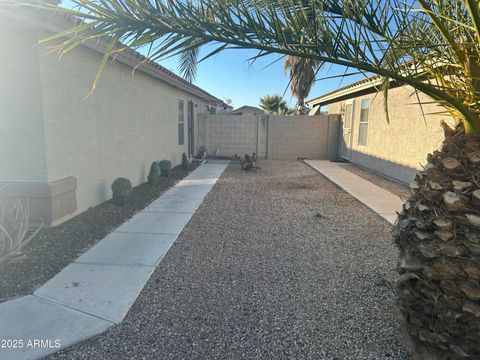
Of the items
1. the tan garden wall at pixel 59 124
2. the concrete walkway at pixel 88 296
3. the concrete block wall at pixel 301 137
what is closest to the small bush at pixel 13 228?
the tan garden wall at pixel 59 124

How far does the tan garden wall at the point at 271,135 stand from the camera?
1614cm

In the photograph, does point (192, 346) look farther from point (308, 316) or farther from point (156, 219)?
point (156, 219)

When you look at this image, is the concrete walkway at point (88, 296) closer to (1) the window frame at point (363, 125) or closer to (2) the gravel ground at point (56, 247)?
(2) the gravel ground at point (56, 247)

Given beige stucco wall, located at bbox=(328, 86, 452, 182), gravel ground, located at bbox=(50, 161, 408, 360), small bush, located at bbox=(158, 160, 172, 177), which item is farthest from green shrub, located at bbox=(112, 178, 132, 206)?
beige stucco wall, located at bbox=(328, 86, 452, 182)

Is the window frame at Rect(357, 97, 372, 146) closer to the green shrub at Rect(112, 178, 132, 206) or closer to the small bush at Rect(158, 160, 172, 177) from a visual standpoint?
the small bush at Rect(158, 160, 172, 177)

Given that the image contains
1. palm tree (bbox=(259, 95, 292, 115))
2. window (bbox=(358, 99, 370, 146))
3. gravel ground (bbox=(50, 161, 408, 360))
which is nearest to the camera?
gravel ground (bbox=(50, 161, 408, 360))

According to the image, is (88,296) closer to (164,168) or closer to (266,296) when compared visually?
(266,296)

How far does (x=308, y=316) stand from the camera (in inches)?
119

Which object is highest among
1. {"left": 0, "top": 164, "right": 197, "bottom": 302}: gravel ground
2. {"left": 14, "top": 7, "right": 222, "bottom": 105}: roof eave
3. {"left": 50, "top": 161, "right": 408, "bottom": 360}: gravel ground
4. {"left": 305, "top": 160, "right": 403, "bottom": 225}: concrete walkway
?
{"left": 14, "top": 7, "right": 222, "bottom": 105}: roof eave

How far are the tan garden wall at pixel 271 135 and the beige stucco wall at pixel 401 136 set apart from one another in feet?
10.2

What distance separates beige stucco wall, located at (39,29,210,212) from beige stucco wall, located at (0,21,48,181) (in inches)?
4.6

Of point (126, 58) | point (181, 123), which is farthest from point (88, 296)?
point (181, 123)

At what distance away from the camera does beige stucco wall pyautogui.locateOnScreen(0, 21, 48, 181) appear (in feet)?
15.2

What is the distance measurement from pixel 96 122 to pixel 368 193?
21.8 ft
